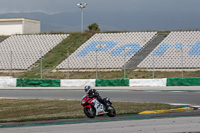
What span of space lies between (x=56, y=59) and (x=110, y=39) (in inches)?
288

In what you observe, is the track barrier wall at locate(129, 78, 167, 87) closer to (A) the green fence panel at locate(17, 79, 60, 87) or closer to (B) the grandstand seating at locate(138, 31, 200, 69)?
(B) the grandstand seating at locate(138, 31, 200, 69)

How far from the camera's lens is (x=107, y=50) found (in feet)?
140

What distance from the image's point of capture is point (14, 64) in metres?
41.9

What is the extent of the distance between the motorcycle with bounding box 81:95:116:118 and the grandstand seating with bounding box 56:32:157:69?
2424 cm

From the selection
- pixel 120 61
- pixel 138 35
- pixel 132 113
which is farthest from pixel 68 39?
pixel 132 113

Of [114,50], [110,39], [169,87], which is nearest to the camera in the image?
[169,87]

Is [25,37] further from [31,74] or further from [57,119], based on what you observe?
[57,119]

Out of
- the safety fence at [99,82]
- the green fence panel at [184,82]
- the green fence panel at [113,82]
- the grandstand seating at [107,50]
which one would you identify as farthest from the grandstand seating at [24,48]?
the green fence panel at [184,82]

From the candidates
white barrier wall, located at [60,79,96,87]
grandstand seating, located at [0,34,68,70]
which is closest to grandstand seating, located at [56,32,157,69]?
grandstand seating, located at [0,34,68,70]

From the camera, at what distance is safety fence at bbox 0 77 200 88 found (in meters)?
28.4

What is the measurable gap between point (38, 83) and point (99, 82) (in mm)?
5499

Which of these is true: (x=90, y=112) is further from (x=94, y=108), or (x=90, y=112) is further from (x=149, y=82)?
(x=149, y=82)

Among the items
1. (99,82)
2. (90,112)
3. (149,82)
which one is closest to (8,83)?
(99,82)

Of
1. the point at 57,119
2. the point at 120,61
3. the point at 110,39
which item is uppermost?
the point at 110,39
